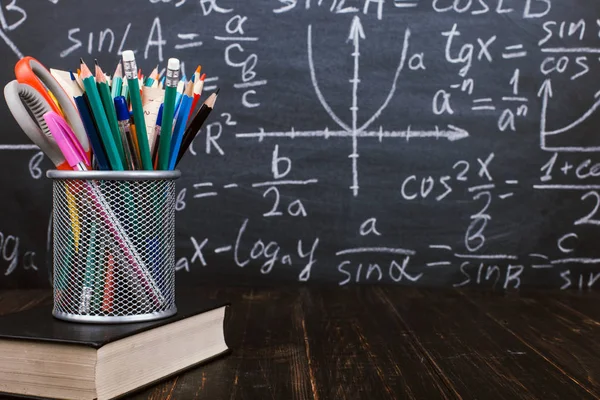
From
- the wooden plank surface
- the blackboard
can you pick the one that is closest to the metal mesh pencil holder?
the wooden plank surface

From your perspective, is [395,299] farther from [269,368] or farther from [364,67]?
[269,368]

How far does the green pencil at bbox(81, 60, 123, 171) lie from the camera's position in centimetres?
85

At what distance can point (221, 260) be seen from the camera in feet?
5.63

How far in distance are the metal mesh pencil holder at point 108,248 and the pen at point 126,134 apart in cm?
3

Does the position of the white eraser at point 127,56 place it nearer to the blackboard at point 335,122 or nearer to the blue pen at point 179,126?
the blue pen at point 179,126

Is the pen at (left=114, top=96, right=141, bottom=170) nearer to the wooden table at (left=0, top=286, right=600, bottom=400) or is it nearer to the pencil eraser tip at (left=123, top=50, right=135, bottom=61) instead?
the pencil eraser tip at (left=123, top=50, right=135, bottom=61)

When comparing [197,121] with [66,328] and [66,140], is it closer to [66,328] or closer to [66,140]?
[66,140]

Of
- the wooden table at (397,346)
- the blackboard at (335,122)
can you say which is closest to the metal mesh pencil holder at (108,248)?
the wooden table at (397,346)

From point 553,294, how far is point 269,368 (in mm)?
897

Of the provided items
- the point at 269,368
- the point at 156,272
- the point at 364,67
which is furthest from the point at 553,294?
the point at 156,272

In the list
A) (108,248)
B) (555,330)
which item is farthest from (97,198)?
(555,330)

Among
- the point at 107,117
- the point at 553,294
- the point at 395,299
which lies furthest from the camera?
the point at 553,294

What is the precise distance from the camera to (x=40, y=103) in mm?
885

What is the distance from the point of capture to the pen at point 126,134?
0.88m
